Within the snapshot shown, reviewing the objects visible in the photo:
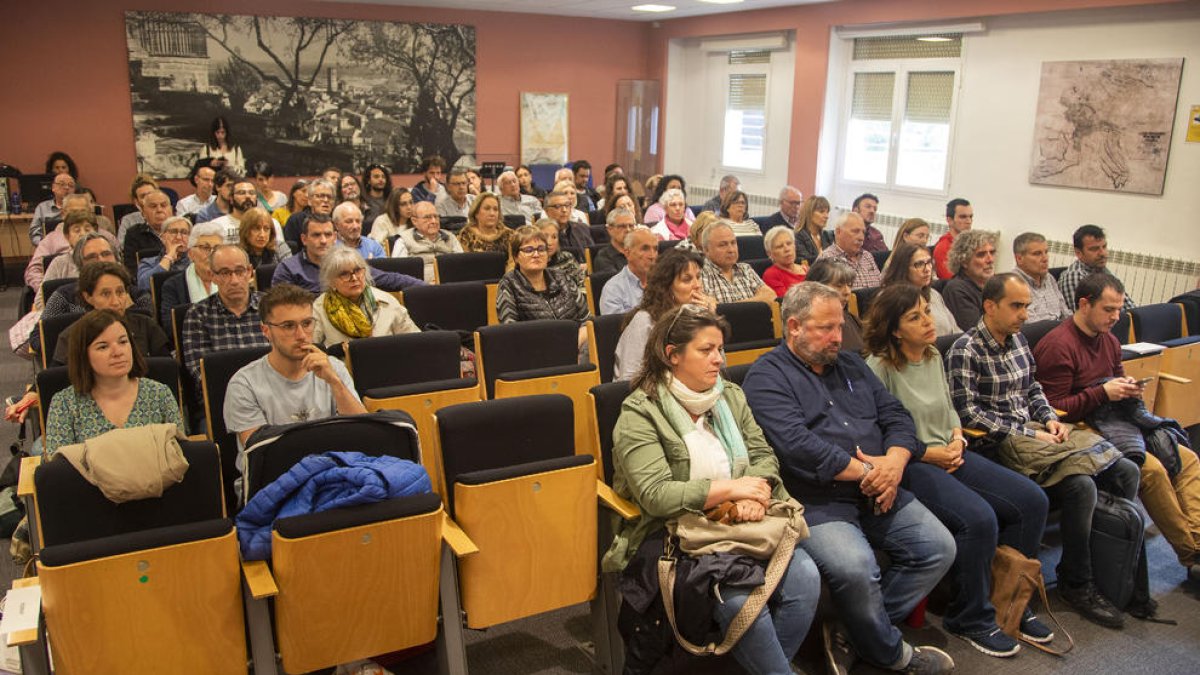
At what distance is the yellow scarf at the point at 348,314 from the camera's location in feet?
13.5

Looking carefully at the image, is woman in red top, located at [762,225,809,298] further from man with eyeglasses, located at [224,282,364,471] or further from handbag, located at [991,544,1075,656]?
man with eyeglasses, located at [224,282,364,471]

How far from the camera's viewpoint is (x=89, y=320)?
2.93m

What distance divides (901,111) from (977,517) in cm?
743

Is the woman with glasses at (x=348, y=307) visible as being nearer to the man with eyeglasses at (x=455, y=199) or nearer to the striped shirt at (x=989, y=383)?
the striped shirt at (x=989, y=383)

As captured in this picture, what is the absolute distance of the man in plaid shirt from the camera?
3410 millimetres

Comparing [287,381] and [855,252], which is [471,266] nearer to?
[855,252]

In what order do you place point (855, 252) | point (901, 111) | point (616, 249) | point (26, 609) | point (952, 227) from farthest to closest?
1. point (901, 111)
2. point (952, 227)
3. point (616, 249)
4. point (855, 252)
5. point (26, 609)

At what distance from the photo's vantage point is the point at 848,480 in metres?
2.98

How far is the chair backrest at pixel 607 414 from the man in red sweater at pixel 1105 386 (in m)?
2.07

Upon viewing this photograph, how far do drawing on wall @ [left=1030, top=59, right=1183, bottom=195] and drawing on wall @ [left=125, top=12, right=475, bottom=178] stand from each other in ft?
23.4

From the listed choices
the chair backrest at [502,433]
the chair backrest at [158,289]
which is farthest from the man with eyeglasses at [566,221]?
the chair backrest at [502,433]

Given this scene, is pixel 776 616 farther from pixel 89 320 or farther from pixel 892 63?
pixel 892 63

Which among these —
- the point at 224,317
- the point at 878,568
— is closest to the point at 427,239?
the point at 224,317

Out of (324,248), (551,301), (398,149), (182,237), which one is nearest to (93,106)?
(398,149)
